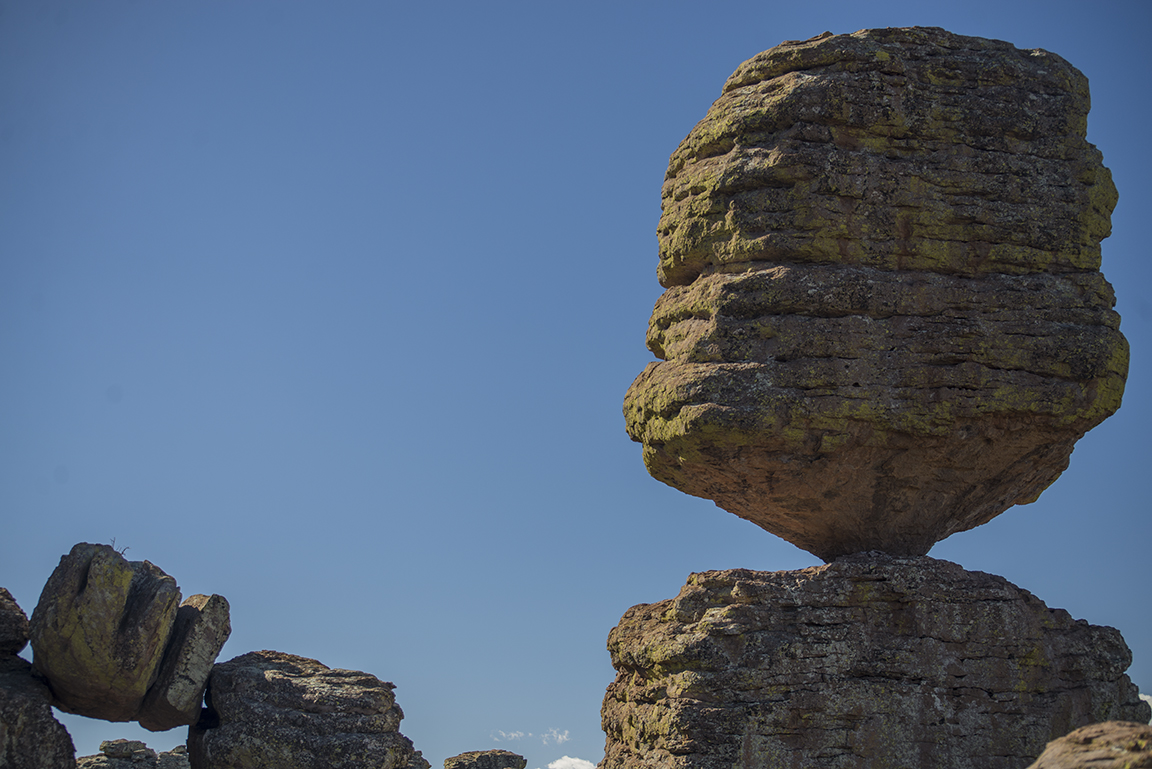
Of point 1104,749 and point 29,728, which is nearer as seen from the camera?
point 1104,749

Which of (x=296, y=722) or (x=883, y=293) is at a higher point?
(x=883, y=293)

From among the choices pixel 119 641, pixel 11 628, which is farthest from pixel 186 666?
pixel 11 628

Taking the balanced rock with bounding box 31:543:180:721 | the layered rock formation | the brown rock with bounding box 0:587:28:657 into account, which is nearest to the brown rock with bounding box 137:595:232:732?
the layered rock formation

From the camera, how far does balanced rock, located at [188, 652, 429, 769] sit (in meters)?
14.3

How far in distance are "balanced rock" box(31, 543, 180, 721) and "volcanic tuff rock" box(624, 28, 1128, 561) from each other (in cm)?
661

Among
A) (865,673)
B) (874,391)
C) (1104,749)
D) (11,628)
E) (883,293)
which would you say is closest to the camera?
(1104,749)

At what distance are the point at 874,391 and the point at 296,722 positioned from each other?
8230 mm

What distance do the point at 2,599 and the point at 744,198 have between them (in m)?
10.6

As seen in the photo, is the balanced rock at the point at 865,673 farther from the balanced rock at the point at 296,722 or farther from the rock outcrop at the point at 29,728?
the rock outcrop at the point at 29,728

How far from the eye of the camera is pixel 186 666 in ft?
48.2

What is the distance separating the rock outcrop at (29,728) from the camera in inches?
524

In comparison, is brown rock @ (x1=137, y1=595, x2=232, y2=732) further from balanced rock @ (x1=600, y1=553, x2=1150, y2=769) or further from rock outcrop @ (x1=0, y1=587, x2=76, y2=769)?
balanced rock @ (x1=600, y1=553, x2=1150, y2=769)

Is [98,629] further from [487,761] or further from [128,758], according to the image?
[487,761]

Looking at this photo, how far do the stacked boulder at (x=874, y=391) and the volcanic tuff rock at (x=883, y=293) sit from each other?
32mm
